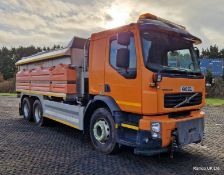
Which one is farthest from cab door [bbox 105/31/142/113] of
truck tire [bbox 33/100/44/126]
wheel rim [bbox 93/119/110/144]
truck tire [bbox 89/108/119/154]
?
truck tire [bbox 33/100/44/126]

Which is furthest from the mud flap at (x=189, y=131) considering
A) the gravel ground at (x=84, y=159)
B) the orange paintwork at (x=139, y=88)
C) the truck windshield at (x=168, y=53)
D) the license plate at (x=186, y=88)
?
the truck windshield at (x=168, y=53)

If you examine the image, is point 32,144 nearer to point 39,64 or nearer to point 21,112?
point 39,64

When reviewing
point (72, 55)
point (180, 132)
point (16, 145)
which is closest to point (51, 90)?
point (72, 55)

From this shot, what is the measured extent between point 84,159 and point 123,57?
228 cm

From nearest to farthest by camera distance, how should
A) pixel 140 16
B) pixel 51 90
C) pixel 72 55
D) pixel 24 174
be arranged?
pixel 24 174
pixel 140 16
pixel 72 55
pixel 51 90

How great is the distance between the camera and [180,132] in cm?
540

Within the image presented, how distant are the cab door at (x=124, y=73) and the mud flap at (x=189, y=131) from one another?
3.11 feet

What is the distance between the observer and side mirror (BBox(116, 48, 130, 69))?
5.42m

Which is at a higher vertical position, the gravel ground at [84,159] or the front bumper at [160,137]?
the front bumper at [160,137]

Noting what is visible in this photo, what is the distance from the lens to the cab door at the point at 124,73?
17.6ft

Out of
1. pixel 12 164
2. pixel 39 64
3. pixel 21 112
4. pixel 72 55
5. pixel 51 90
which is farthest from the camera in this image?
pixel 21 112

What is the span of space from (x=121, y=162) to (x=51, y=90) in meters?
3.72

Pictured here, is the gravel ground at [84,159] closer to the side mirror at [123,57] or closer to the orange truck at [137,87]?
the orange truck at [137,87]

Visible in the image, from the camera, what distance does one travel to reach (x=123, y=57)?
5.43 metres
